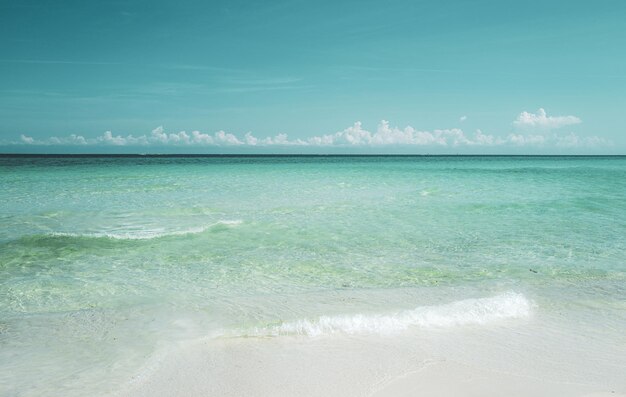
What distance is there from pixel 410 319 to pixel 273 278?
9.07 ft

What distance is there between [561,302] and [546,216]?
8716mm

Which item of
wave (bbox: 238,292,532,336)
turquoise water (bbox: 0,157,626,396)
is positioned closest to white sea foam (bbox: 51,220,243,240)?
turquoise water (bbox: 0,157,626,396)

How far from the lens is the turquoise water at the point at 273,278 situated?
4809 millimetres

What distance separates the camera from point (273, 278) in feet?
23.4

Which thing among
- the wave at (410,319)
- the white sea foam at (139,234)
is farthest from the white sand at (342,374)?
the white sea foam at (139,234)

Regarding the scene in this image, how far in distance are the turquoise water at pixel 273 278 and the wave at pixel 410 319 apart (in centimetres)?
2

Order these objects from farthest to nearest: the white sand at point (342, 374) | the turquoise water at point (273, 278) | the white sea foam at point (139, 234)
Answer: the white sea foam at point (139, 234)
the turquoise water at point (273, 278)
the white sand at point (342, 374)

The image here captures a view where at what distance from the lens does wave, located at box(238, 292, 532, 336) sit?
491 centimetres

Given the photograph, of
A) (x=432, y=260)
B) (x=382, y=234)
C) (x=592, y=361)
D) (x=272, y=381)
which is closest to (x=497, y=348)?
(x=592, y=361)

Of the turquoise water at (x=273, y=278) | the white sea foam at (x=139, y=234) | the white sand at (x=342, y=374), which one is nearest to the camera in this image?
the white sand at (x=342, y=374)

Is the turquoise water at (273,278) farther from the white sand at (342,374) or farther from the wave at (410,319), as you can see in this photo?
the white sand at (342,374)

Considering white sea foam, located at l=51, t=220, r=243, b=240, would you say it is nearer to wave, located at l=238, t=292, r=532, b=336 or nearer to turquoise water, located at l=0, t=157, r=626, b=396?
turquoise water, located at l=0, t=157, r=626, b=396

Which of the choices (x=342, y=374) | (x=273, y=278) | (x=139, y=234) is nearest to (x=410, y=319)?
(x=342, y=374)

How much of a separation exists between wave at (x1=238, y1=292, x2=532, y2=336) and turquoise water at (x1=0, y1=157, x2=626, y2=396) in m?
0.02
